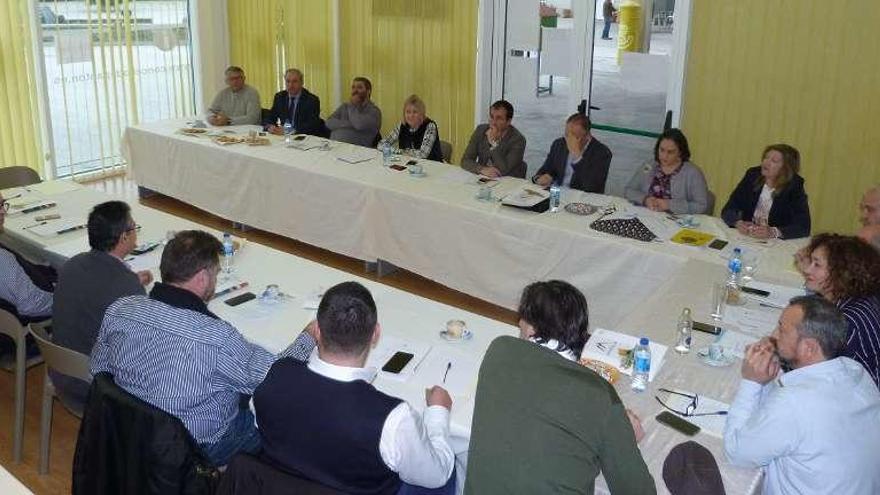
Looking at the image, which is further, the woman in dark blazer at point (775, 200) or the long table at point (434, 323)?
the woman in dark blazer at point (775, 200)

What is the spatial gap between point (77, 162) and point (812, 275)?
676 cm

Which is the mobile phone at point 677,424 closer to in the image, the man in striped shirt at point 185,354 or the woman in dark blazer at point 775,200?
the man in striped shirt at point 185,354

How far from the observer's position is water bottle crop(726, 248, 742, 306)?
349 centimetres

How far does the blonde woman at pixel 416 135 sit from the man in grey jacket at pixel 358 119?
2.08 ft

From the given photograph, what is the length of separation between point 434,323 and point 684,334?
0.96 m

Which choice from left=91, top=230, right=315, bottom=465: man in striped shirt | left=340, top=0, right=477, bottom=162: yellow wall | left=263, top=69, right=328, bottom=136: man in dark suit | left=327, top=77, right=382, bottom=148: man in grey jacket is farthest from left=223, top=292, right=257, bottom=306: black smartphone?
left=340, top=0, right=477, bottom=162: yellow wall

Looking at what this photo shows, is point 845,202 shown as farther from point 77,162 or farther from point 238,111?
point 77,162

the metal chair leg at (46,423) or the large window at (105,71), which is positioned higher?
the large window at (105,71)

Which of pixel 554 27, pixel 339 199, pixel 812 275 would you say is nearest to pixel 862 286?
pixel 812 275

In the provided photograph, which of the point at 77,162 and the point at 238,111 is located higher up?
the point at 238,111

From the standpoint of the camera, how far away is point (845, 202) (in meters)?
5.54

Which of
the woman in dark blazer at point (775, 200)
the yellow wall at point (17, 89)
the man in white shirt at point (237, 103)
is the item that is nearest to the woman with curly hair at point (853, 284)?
the woman in dark blazer at point (775, 200)

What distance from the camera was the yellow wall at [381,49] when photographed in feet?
23.2

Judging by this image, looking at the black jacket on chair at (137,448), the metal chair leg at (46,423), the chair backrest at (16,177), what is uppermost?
the chair backrest at (16,177)
